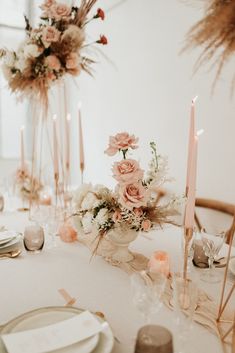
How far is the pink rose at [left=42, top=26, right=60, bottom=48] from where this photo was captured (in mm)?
1613

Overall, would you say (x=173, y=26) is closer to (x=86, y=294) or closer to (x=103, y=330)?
(x=86, y=294)

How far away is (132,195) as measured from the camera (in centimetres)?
114

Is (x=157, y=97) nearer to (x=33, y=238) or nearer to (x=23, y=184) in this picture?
(x=23, y=184)

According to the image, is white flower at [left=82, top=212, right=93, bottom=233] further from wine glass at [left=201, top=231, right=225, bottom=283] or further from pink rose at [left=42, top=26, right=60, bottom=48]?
pink rose at [left=42, top=26, right=60, bottom=48]

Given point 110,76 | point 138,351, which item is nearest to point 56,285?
point 138,351

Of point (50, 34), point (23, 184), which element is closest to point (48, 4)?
point (50, 34)

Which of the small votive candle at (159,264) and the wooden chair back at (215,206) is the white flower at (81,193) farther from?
the wooden chair back at (215,206)

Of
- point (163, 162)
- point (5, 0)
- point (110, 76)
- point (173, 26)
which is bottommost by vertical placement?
point (163, 162)

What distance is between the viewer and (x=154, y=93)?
9.21ft

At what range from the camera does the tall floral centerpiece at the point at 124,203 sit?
1.15 metres

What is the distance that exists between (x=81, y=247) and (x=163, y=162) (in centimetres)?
48

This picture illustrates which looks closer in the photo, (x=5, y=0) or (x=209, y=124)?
(x=209, y=124)

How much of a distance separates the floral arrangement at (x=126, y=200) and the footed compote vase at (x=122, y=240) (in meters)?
0.02

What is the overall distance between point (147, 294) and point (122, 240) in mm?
380
